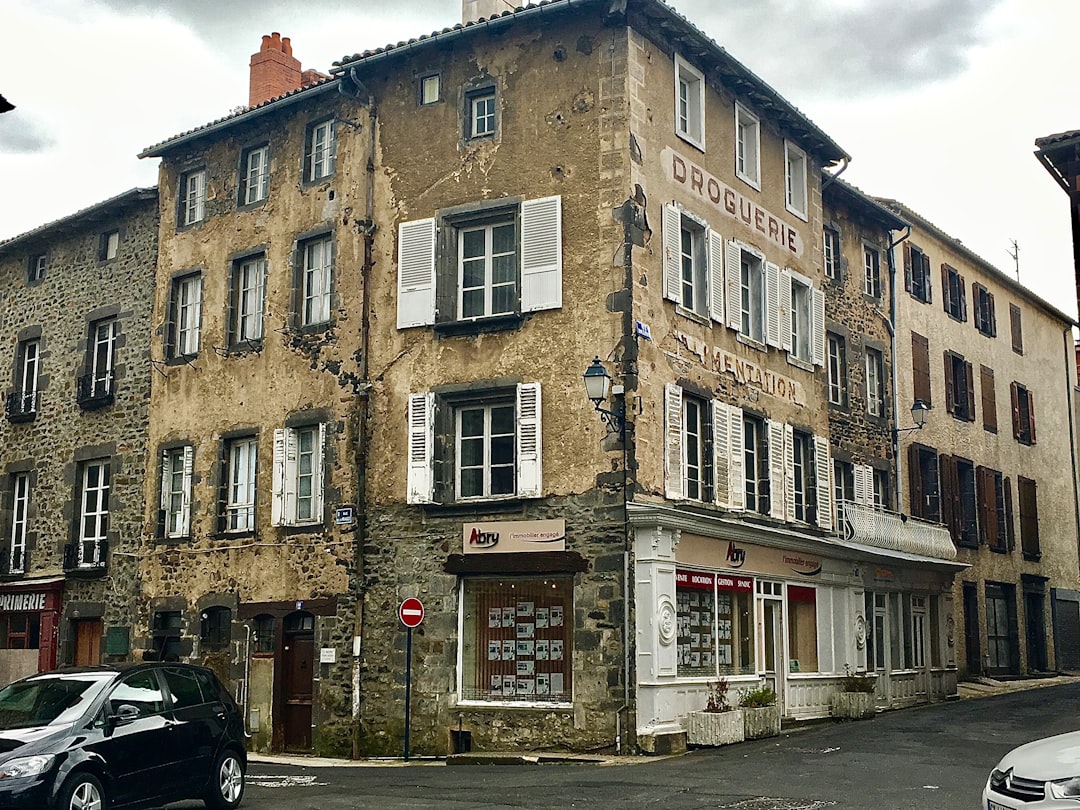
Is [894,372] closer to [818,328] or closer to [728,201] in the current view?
[818,328]

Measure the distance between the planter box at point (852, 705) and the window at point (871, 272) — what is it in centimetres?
854

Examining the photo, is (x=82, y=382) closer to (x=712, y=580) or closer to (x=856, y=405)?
(x=712, y=580)

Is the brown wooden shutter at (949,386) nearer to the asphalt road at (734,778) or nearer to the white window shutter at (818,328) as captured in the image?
the white window shutter at (818,328)

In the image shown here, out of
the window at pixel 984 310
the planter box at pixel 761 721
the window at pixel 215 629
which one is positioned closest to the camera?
the planter box at pixel 761 721

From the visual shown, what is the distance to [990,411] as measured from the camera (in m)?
31.7

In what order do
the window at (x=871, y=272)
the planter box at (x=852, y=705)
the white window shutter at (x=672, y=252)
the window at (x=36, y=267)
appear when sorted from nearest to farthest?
1. the white window shutter at (x=672, y=252)
2. the planter box at (x=852, y=705)
3. the window at (x=36, y=267)
4. the window at (x=871, y=272)

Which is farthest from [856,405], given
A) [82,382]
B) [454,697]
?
[82,382]

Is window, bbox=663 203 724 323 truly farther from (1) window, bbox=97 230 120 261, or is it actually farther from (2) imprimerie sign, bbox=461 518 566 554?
(1) window, bbox=97 230 120 261

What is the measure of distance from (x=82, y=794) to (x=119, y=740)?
24.6 inches

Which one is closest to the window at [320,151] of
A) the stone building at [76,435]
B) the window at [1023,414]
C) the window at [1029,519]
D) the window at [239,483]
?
the stone building at [76,435]

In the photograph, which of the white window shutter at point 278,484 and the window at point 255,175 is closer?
the white window shutter at point 278,484

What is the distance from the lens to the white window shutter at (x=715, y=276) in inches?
771

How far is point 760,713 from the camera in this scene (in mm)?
18344

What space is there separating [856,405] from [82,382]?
47.7 feet
